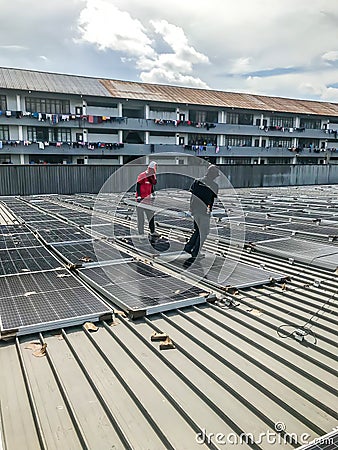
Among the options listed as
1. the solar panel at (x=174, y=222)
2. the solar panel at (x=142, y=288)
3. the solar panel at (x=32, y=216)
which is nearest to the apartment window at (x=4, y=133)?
the solar panel at (x=32, y=216)

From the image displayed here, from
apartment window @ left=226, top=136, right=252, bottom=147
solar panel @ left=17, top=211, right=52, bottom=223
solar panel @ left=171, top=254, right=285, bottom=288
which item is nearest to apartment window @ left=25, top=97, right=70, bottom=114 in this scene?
apartment window @ left=226, top=136, right=252, bottom=147

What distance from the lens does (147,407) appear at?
2.70 meters

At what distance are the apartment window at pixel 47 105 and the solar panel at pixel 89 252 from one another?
32.2 metres

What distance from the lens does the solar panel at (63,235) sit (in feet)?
25.8

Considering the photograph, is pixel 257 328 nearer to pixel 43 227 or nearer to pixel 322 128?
pixel 43 227

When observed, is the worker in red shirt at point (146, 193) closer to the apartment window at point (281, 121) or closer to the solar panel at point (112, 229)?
the solar panel at point (112, 229)

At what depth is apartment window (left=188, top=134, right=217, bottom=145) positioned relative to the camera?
1690 inches

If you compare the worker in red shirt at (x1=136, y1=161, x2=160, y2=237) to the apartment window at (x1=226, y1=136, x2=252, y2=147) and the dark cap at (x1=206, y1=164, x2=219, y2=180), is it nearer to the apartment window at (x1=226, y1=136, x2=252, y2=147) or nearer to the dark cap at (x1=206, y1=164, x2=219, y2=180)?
the dark cap at (x1=206, y1=164, x2=219, y2=180)

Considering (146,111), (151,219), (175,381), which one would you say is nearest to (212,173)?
(151,219)

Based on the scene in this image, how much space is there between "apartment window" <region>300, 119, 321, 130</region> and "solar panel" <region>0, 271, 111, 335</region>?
49264mm

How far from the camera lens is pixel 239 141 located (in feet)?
149

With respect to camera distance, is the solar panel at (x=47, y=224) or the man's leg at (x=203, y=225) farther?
the solar panel at (x=47, y=224)

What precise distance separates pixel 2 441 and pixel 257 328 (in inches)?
102

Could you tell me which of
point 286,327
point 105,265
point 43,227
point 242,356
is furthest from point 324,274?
point 43,227
